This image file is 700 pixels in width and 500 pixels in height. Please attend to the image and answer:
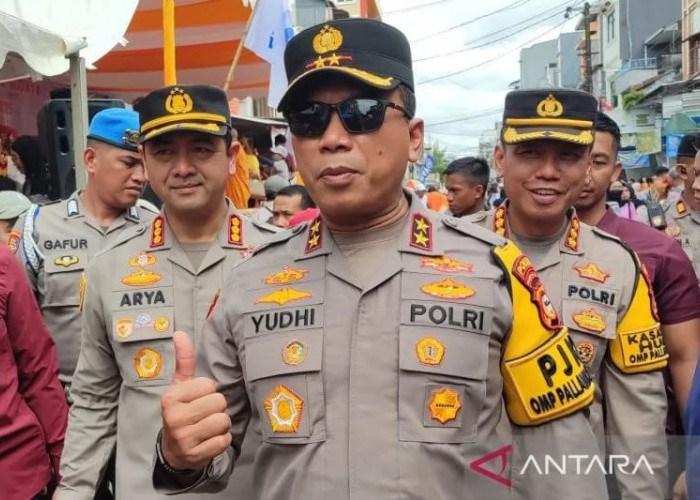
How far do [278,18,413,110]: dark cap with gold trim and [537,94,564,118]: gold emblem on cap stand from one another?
1.20m

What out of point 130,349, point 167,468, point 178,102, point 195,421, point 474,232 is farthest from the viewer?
point 178,102

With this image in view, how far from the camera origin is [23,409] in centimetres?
306

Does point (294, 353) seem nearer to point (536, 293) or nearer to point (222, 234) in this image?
point (536, 293)

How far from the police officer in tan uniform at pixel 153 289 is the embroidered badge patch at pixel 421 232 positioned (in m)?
1.10

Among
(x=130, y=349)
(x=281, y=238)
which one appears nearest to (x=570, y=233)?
(x=281, y=238)

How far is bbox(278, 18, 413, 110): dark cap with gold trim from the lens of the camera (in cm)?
188

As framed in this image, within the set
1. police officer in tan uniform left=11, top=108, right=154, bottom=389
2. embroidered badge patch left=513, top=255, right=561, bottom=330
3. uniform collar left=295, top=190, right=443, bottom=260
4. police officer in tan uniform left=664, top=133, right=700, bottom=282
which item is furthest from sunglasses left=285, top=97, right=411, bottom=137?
police officer in tan uniform left=664, top=133, right=700, bottom=282

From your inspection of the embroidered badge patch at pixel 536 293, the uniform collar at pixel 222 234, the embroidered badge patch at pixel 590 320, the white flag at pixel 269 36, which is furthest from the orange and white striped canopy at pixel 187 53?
the embroidered badge patch at pixel 536 293

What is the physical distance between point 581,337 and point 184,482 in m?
1.49

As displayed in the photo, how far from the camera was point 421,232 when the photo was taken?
2.03 meters

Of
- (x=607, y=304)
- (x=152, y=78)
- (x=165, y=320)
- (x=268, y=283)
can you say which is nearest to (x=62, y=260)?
(x=165, y=320)

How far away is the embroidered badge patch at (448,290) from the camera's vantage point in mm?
1886

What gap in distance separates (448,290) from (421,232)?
194 millimetres

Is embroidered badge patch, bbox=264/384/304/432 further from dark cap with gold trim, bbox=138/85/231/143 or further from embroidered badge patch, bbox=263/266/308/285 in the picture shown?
dark cap with gold trim, bbox=138/85/231/143
